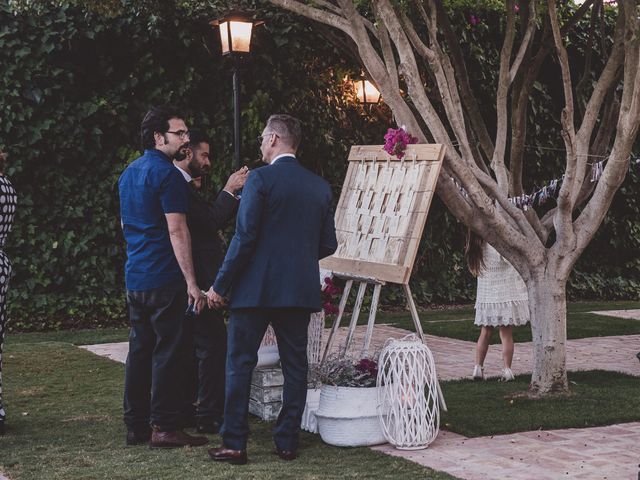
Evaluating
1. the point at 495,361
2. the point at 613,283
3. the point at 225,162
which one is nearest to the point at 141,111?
the point at 225,162

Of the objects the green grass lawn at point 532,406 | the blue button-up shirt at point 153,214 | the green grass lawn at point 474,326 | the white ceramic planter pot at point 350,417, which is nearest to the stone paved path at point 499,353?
the green grass lawn at point 474,326

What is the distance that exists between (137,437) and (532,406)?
282 cm

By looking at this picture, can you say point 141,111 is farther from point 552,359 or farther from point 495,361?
point 552,359

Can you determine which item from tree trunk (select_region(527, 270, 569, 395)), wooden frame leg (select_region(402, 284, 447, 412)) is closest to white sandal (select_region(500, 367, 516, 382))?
tree trunk (select_region(527, 270, 569, 395))

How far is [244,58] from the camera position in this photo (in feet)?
31.9

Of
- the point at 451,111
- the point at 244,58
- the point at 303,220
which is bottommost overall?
the point at 303,220

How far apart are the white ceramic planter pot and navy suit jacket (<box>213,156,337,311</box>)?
0.73 m

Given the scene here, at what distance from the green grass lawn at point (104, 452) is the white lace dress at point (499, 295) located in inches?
95.9

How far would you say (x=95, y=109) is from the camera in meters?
11.5

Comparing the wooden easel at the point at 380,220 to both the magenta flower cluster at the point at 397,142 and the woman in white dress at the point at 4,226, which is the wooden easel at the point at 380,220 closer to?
the magenta flower cluster at the point at 397,142

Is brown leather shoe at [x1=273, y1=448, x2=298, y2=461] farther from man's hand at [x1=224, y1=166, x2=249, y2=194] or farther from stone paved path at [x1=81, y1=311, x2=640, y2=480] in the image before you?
man's hand at [x1=224, y1=166, x2=249, y2=194]

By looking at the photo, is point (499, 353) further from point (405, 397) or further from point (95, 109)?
point (95, 109)

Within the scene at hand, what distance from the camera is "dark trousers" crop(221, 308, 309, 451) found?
5.39 metres

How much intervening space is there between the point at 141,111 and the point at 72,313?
2.61 m
